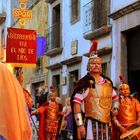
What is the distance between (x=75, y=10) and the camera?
1955 cm

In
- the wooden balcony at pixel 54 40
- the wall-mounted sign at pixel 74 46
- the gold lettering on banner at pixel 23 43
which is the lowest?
the gold lettering on banner at pixel 23 43

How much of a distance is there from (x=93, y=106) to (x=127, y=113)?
7.46 feet

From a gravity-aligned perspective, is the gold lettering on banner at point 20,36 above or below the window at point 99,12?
below

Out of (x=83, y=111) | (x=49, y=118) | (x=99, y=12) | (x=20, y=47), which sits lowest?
(x=49, y=118)

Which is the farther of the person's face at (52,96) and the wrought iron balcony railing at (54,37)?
the wrought iron balcony railing at (54,37)

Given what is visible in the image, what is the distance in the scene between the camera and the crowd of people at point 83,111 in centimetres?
256

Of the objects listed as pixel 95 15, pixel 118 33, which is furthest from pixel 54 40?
pixel 118 33

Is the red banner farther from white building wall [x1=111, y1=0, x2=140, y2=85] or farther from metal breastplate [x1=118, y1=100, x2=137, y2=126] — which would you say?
white building wall [x1=111, y1=0, x2=140, y2=85]

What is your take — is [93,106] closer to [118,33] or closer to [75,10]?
[118,33]

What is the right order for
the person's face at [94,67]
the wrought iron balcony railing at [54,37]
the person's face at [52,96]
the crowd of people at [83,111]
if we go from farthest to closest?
the wrought iron balcony railing at [54,37] < the person's face at [52,96] < the person's face at [94,67] < the crowd of people at [83,111]

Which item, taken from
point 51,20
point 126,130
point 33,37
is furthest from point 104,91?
point 51,20

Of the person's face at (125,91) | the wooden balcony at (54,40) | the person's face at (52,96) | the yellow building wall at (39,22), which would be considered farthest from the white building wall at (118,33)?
the yellow building wall at (39,22)

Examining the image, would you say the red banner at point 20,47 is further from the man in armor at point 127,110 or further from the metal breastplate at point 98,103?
the metal breastplate at point 98,103

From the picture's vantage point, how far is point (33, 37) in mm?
11672
